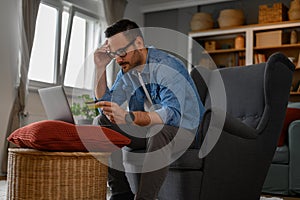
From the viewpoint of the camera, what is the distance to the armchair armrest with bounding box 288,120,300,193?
333cm

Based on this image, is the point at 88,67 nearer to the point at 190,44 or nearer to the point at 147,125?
the point at 190,44

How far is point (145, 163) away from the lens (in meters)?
1.73

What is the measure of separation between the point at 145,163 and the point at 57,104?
0.54 metres

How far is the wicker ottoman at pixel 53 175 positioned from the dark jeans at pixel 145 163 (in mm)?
210

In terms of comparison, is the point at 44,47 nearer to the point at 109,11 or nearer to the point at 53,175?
the point at 109,11

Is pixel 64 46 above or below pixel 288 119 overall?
above

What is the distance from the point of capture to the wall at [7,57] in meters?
4.10

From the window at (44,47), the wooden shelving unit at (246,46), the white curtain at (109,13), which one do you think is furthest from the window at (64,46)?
the wooden shelving unit at (246,46)

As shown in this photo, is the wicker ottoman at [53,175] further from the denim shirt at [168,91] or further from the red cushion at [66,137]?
the denim shirt at [168,91]

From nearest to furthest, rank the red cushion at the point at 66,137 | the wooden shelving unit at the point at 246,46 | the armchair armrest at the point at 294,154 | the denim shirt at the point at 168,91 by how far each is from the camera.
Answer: the red cushion at the point at 66,137
the denim shirt at the point at 168,91
the armchair armrest at the point at 294,154
the wooden shelving unit at the point at 246,46

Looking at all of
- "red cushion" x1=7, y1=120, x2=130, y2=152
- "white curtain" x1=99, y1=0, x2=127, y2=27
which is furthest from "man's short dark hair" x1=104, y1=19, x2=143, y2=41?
"white curtain" x1=99, y1=0, x2=127, y2=27

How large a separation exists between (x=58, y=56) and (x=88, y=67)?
1.67 feet

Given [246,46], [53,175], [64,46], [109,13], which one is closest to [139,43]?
[53,175]

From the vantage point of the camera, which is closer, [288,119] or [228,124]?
[228,124]
